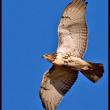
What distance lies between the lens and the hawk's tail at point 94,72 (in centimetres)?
771

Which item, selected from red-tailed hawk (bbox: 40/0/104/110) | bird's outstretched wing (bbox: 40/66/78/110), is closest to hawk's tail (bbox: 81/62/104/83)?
red-tailed hawk (bbox: 40/0/104/110)

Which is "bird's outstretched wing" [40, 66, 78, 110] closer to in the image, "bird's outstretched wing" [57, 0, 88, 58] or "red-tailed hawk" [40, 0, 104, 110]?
"red-tailed hawk" [40, 0, 104, 110]

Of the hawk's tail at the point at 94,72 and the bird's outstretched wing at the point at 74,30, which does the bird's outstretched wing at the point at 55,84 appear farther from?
the bird's outstretched wing at the point at 74,30

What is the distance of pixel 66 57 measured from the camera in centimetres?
820

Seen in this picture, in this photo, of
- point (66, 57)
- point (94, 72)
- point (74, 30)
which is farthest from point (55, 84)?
point (74, 30)

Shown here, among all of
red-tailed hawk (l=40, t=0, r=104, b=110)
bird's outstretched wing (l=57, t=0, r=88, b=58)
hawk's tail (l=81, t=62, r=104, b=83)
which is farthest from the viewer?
bird's outstretched wing (l=57, t=0, r=88, b=58)

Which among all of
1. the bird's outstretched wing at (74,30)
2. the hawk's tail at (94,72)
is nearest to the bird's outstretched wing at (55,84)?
the hawk's tail at (94,72)

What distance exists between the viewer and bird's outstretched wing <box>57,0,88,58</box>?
8.26m

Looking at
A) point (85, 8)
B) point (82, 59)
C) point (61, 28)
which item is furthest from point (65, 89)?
point (85, 8)

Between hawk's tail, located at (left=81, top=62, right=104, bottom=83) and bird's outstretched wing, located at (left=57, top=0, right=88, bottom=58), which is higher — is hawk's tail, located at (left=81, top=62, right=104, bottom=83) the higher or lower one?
the lower one

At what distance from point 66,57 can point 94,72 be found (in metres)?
0.81

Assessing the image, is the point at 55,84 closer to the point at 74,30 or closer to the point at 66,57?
the point at 66,57

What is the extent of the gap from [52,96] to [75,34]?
1.65 metres

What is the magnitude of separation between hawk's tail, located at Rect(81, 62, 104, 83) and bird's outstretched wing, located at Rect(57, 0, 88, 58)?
46 centimetres
